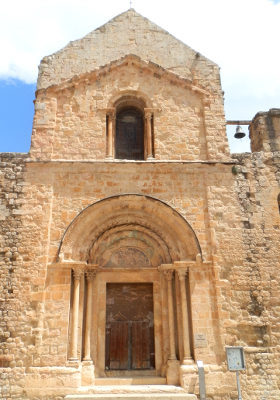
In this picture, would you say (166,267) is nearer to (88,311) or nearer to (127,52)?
(88,311)

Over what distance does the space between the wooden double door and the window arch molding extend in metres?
3.39

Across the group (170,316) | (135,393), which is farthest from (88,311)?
(135,393)

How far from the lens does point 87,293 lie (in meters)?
8.38

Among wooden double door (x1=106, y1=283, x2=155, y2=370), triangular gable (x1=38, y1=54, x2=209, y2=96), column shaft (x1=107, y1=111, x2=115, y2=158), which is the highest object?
triangular gable (x1=38, y1=54, x2=209, y2=96)

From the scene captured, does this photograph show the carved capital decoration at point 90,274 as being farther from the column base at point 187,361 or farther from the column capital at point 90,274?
the column base at point 187,361

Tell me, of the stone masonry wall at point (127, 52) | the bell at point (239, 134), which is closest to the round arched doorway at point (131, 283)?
the bell at point (239, 134)

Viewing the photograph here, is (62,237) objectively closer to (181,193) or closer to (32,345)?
(32,345)

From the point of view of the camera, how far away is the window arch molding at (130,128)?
32.1 feet

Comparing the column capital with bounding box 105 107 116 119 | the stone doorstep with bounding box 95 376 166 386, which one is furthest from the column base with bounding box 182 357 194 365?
the column capital with bounding box 105 107 116 119

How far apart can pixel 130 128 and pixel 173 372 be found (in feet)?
21.2

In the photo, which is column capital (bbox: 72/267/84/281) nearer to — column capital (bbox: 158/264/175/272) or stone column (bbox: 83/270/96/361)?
stone column (bbox: 83/270/96/361)

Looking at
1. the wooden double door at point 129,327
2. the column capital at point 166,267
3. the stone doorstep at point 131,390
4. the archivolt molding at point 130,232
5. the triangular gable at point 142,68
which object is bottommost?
the stone doorstep at point 131,390

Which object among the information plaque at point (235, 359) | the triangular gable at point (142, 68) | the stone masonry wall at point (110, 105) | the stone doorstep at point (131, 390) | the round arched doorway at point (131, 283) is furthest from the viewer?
the triangular gable at point (142, 68)

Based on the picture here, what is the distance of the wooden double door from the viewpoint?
819cm
